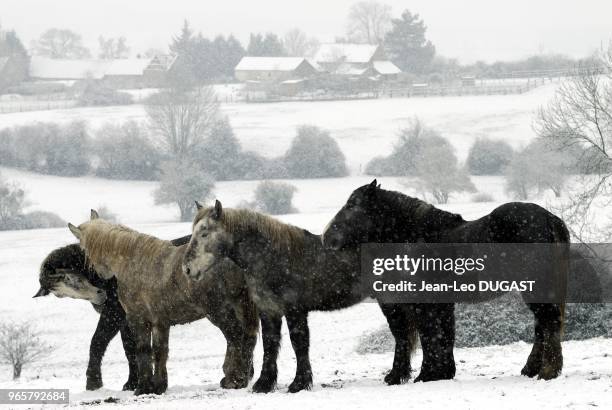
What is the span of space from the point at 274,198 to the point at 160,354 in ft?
177

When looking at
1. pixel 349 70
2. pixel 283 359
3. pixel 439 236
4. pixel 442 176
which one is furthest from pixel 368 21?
pixel 439 236

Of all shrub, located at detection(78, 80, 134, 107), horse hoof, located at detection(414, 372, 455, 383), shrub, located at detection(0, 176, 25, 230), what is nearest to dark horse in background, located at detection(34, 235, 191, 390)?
horse hoof, located at detection(414, 372, 455, 383)

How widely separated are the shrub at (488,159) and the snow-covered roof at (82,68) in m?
73.3

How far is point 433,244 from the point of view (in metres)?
10.0

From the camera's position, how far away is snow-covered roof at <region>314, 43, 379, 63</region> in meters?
134

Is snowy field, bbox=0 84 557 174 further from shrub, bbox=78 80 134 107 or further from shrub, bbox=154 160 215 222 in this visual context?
shrub, bbox=154 160 215 222

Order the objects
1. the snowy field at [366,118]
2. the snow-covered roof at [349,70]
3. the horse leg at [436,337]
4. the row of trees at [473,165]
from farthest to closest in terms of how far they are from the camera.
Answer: the snow-covered roof at [349,70] < the snowy field at [366,118] < the row of trees at [473,165] < the horse leg at [436,337]

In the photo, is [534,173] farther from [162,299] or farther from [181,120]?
[162,299]

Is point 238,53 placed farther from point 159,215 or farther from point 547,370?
point 547,370

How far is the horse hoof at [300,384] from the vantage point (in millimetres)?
10031

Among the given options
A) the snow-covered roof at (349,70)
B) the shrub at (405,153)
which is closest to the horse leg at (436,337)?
the shrub at (405,153)

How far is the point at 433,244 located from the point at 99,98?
112 metres

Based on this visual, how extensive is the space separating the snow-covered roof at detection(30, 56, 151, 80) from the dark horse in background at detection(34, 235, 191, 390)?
5029 inches

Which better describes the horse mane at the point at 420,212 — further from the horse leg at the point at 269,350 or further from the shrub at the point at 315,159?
the shrub at the point at 315,159
